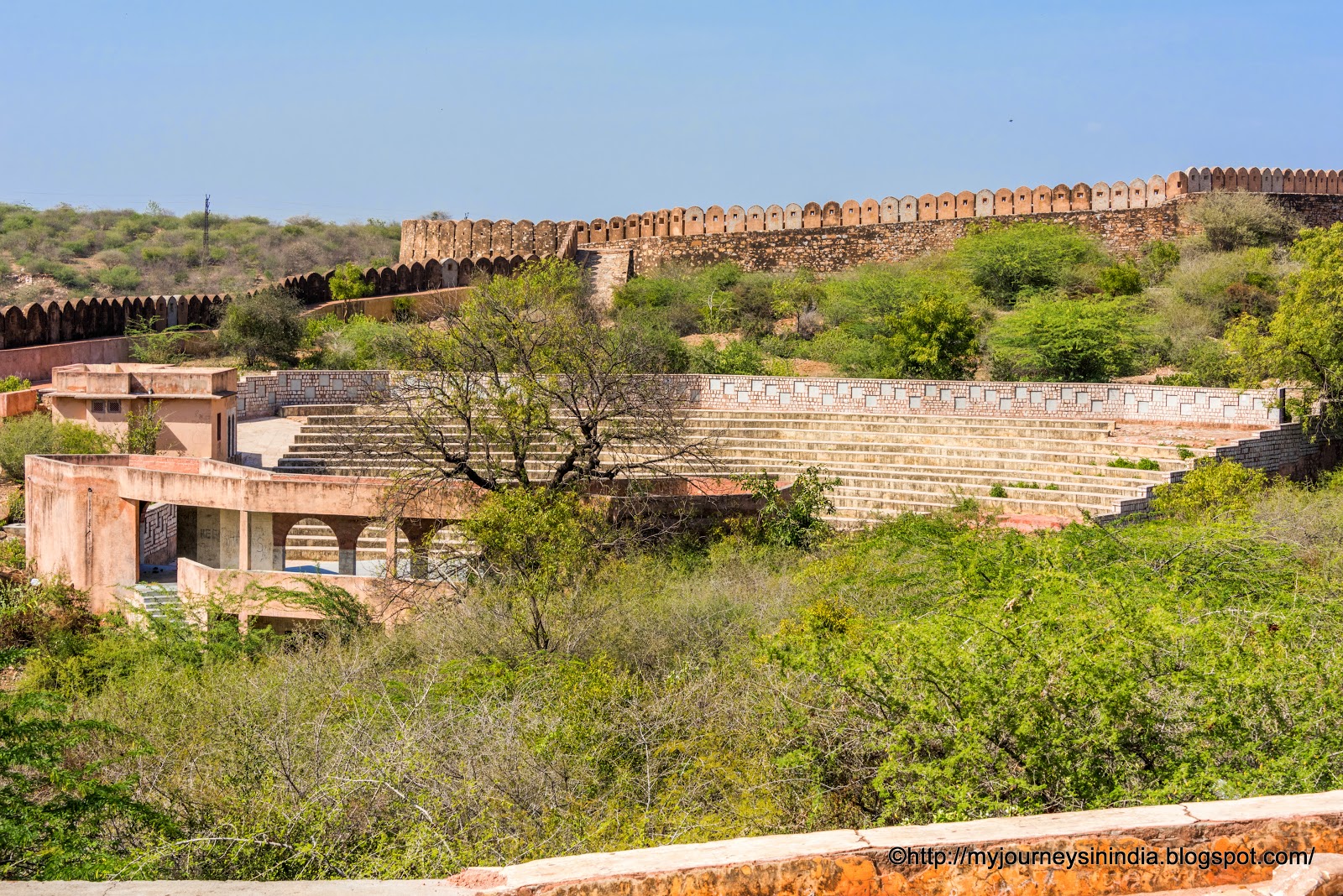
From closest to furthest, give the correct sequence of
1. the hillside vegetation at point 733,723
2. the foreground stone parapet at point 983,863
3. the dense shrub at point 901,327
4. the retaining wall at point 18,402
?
the foreground stone parapet at point 983,863 → the hillside vegetation at point 733,723 → the retaining wall at point 18,402 → the dense shrub at point 901,327

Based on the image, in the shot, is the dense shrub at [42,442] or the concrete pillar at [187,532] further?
the dense shrub at [42,442]

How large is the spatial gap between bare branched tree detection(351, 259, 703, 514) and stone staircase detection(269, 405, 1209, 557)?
32.0 inches

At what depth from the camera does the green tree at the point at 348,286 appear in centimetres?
2752

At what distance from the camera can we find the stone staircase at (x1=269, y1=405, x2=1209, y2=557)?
614 inches

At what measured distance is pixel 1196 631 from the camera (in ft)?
23.1

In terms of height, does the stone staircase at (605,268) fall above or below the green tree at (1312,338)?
above

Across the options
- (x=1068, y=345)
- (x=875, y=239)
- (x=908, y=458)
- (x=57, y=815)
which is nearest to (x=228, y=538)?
(x=57, y=815)

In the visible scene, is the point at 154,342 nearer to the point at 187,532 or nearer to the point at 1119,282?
the point at 187,532

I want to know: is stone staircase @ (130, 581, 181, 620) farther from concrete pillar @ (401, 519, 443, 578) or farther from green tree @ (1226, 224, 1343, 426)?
green tree @ (1226, 224, 1343, 426)

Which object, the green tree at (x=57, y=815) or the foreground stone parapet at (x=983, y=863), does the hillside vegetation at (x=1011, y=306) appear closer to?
the foreground stone parapet at (x=983, y=863)

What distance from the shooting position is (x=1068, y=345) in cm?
2036

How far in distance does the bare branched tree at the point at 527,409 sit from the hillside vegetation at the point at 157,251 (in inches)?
1259

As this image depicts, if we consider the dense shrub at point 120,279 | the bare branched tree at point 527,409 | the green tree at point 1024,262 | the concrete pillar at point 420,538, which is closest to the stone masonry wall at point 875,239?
the green tree at point 1024,262

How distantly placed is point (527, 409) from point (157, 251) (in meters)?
44.4
